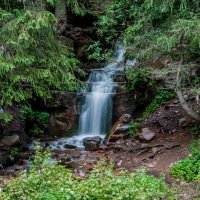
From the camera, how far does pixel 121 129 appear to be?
36.8 ft

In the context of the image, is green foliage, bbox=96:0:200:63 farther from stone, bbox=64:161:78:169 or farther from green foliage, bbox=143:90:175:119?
stone, bbox=64:161:78:169

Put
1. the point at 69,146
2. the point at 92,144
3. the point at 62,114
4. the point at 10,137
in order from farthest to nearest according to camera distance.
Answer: the point at 62,114 → the point at 69,146 → the point at 92,144 → the point at 10,137

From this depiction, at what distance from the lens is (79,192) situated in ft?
12.9

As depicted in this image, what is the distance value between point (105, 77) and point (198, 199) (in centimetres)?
884

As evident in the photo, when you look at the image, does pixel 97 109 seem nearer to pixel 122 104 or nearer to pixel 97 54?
pixel 122 104

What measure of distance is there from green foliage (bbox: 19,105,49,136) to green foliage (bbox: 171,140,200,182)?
6.57 meters

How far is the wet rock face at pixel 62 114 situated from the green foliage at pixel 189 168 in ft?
19.8

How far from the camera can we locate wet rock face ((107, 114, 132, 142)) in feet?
36.2

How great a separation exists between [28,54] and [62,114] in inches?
215

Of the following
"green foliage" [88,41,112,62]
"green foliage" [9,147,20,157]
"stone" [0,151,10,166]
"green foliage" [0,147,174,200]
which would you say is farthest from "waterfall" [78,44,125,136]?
"green foliage" [0,147,174,200]

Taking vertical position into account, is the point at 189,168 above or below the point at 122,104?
below

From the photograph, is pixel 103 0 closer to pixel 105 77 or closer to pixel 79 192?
pixel 105 77

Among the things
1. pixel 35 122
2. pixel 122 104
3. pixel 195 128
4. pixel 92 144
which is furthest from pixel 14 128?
pixel 195 128

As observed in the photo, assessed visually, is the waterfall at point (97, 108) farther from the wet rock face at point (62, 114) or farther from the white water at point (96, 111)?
the wet rock face at point (62, 114)
